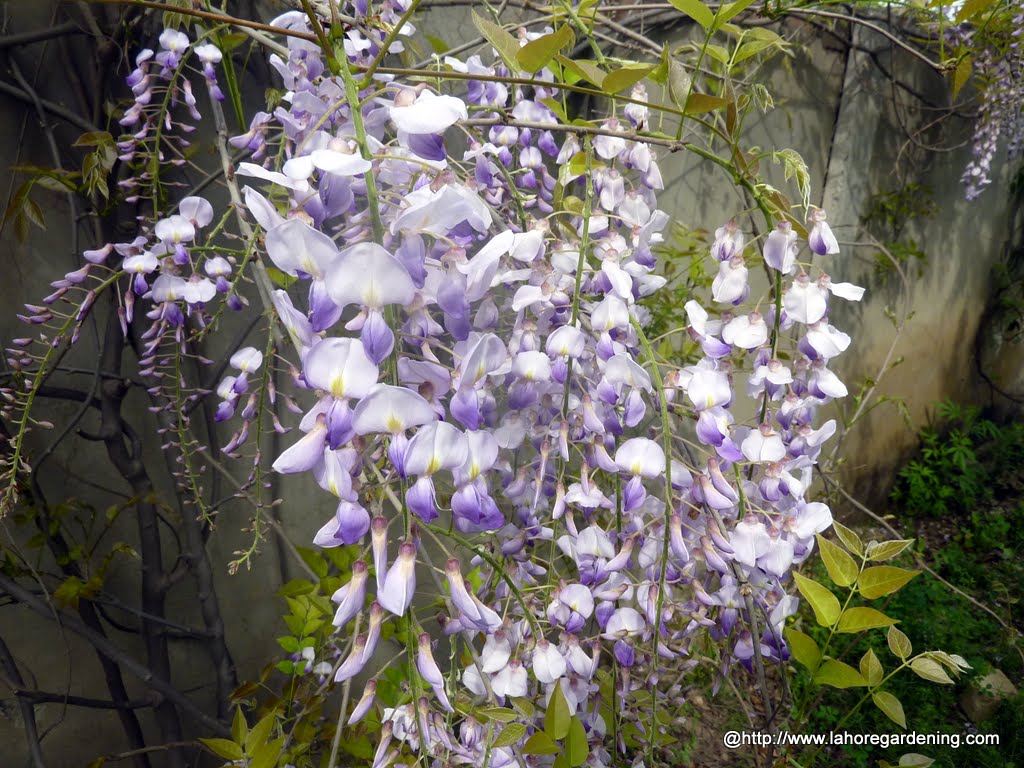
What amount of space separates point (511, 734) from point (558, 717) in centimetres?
7

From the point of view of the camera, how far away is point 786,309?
0.92 meters

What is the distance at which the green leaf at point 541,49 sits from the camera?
58 cm

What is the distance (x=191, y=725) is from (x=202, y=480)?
0.65 meters

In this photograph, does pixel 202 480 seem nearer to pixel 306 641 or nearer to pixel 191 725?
pixel 306 641

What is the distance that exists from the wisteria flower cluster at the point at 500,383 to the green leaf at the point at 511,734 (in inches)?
1.2

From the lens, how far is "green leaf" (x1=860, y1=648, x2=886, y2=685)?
752 millimetres

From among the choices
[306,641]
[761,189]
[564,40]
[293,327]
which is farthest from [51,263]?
[761,189]

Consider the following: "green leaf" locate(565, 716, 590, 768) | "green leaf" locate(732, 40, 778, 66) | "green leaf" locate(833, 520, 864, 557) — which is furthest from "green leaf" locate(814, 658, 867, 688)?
"green leaf" locate(732, 40, 778, 66)

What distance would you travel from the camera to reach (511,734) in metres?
0.74

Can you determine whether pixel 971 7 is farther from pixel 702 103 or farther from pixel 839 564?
pixel 839 564

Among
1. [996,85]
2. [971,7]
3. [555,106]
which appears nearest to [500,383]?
[555,106]

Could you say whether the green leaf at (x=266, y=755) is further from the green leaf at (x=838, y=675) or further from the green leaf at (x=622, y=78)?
the green leaf at (x=622, y=78)

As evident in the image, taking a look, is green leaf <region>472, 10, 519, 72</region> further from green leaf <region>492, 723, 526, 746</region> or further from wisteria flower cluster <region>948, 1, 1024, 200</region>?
wisteria flower cluster <region>948, 1, 1024, 200</region>

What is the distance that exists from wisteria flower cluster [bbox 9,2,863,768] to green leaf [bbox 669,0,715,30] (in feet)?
0.38
